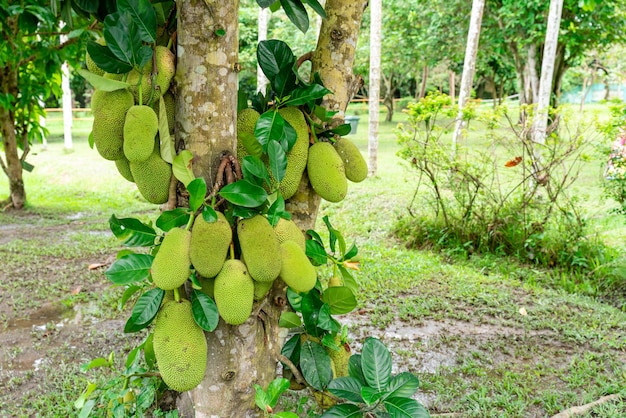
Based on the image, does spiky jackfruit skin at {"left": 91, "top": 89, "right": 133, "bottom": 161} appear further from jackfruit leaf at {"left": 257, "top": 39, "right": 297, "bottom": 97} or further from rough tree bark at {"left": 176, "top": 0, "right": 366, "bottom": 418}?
jackfruit leaf at {"left": 257, "top": 39, "right": 297, "bottom": 97}

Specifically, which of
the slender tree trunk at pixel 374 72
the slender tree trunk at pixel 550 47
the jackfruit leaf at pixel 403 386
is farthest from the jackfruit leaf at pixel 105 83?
the slender tree trunk at pixel 374 72

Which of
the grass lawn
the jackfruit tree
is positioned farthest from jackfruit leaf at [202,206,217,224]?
the grass lawn

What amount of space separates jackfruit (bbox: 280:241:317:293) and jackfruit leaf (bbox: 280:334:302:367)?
274mm

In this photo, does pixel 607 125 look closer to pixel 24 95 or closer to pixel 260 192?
pixel 260 192

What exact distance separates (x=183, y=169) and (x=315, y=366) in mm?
556

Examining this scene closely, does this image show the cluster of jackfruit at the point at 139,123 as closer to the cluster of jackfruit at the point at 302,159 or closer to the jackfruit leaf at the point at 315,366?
the cluster of jackfruit at the point at 302,159

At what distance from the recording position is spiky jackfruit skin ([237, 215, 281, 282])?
3.28 ft

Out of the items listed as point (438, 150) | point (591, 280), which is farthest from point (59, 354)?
point (591, 280)

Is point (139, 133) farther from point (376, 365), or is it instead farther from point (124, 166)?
point (376, 365)

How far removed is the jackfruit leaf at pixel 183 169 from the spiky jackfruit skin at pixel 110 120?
11cm

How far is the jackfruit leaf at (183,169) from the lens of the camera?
1.03 m

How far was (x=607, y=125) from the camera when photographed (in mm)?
3549

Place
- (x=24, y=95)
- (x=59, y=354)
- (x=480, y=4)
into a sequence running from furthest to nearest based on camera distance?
1. (x=480, y=4)
2. (x=24, y=95)
3. (x=59, y=354)

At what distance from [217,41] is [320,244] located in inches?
19.9
